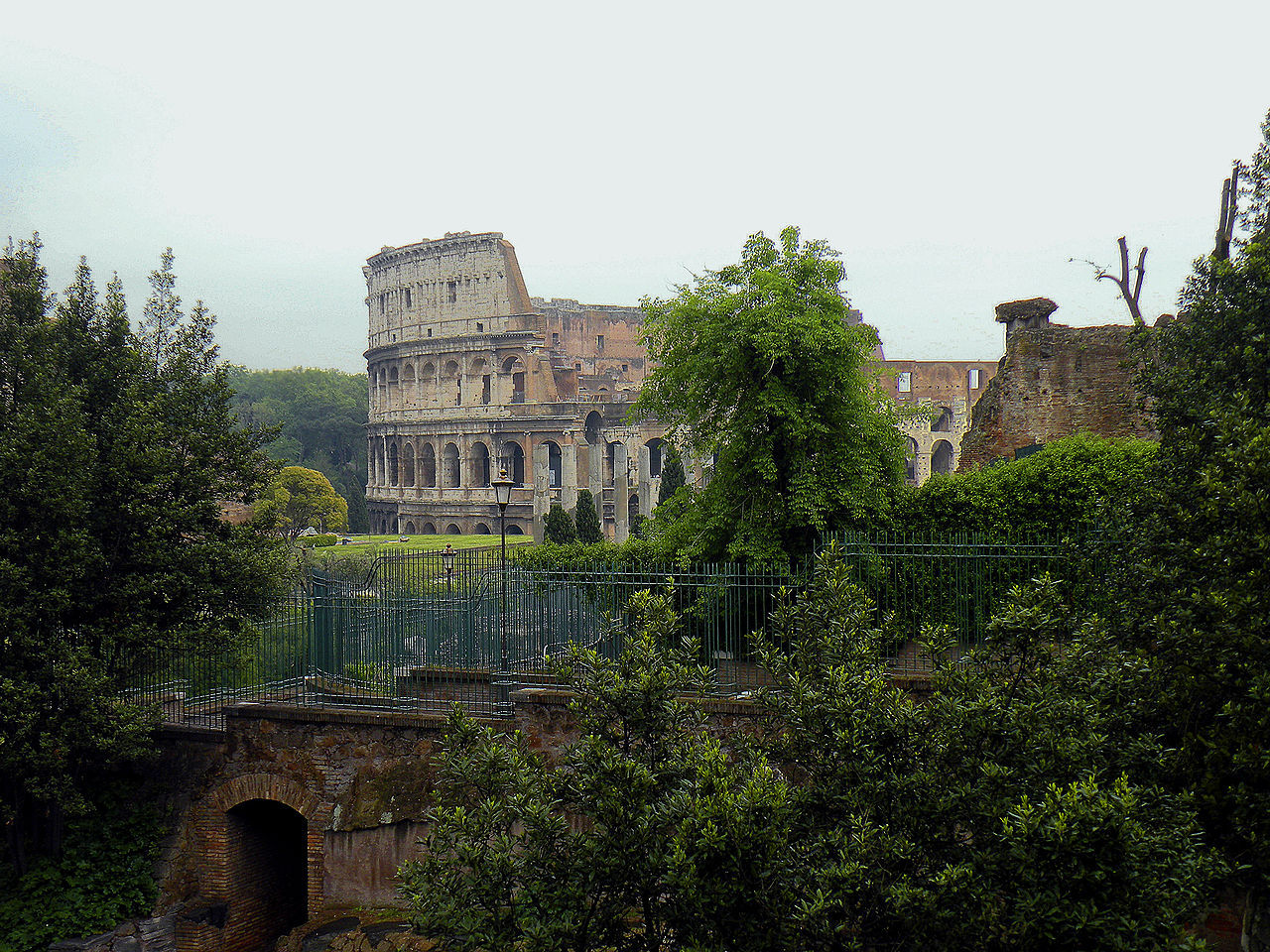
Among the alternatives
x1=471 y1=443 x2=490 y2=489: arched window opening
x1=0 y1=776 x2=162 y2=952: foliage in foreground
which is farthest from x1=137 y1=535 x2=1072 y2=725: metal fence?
x1=471 y1=443 x2=490 y2=489: arched window opening

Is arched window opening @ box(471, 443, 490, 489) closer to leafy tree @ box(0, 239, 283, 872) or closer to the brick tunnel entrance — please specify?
leafy tree @ box(0, 239, 283, 872)

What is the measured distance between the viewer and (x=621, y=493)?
49250 millimetres

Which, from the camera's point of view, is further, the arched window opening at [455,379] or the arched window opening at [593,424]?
the arched window opening at [455,379]

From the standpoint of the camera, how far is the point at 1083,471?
11117 mm

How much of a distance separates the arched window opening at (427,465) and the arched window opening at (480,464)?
339cm

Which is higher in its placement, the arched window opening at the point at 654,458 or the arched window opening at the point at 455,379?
the arched window opening at the point at 455,379

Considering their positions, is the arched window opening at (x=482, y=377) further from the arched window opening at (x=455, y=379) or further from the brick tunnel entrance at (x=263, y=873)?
the brick tunnel entrance at (x=263, y=873)

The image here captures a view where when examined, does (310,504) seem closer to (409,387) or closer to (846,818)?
(409,387)

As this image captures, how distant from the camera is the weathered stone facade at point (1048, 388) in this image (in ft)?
47.5

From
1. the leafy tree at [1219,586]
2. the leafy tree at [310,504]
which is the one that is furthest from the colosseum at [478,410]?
the leafy tree at [1219,586]

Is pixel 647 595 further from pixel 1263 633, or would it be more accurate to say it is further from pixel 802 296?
pixel 802 296

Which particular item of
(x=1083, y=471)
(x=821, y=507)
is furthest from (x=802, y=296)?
(x=1083, y=471)

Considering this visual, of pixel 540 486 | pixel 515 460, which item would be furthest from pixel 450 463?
pixel 540 486

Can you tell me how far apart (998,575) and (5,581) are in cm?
1053
